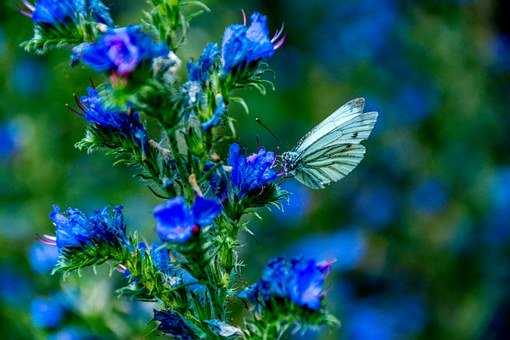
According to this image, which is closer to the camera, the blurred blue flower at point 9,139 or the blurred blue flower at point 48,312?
the blurred blue flower at point 48,312

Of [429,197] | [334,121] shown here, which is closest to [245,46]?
[334,121]


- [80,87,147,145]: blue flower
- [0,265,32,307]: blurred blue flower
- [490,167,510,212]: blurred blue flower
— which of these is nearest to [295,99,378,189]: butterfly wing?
[80,87,147,145]: blue flower

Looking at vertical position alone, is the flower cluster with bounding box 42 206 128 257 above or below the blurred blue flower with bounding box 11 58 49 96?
below

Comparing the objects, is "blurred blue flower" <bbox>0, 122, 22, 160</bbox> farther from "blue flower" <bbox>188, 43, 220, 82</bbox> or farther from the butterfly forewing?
"blue flower" <bbox>188, 43, 220, 82</bbox>

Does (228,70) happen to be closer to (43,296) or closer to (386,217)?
(43,296)

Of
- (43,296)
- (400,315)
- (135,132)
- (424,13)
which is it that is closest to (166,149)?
(135,132)

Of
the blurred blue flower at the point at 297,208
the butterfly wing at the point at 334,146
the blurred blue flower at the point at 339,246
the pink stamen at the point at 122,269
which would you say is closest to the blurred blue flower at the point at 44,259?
the pink stamen at the point at 122,269

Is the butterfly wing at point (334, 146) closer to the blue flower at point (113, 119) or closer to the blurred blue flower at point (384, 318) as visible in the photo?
the blue flower at point (113, 119)
